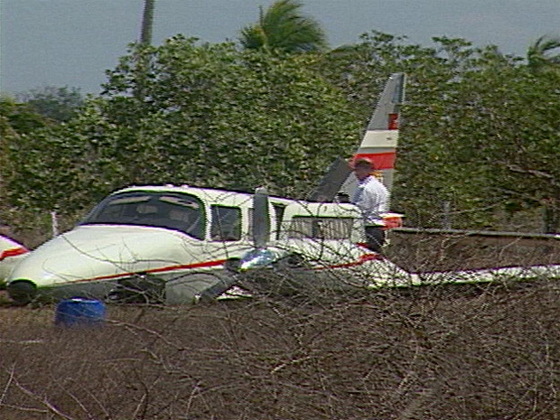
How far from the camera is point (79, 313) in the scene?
6.84 m

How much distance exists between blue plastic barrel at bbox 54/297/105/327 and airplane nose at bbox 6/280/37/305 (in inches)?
93.4

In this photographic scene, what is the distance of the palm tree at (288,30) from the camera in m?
24.5

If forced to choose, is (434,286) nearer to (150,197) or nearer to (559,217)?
(559,217)

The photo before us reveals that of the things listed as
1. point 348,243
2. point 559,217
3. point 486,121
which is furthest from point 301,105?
point 348,243

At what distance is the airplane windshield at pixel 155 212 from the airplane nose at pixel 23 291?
1385 millimetres

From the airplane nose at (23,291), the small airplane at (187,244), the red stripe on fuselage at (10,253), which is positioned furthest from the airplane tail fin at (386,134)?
the airplane nose at (23,291)

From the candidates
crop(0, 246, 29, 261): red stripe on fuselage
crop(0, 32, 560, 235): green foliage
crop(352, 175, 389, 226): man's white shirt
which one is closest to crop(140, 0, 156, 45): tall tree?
crop(0, 32, 560, 235): green foliage

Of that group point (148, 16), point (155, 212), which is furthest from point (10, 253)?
point (148, 16)

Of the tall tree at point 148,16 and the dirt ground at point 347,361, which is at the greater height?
the tall tree at point 148,16

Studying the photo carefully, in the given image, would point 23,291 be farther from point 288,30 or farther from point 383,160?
point 288,30

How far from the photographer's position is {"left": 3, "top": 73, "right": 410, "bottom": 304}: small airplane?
5609mm

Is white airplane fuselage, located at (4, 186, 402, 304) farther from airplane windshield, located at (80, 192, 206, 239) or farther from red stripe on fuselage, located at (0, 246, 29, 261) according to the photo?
red stripe on fuselage, located at (0, 246, 29, 261)

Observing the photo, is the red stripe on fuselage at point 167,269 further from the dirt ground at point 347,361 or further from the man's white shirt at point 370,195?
the dirt ground at point 347,361

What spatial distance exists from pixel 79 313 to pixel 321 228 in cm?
195
